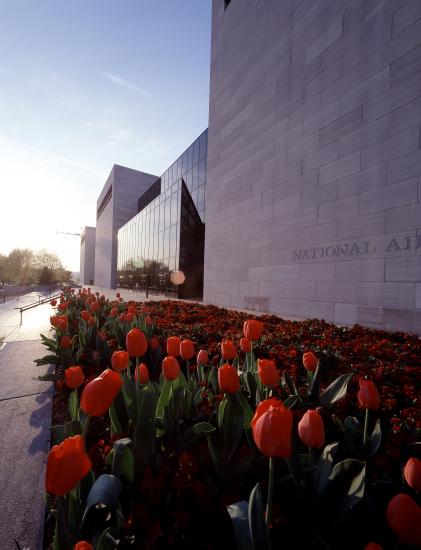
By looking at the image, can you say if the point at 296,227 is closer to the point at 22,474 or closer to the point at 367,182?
the point at 367,182

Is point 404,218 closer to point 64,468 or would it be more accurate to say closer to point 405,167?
point 405,167

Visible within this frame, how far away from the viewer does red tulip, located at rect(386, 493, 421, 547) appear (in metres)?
0.80

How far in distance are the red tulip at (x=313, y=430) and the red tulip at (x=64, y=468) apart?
2.56 ft

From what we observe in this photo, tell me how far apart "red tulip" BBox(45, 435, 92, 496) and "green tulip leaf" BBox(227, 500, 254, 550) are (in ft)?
1.78

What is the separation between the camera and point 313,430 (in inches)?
44.8

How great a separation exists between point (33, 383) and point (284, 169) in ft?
26.5

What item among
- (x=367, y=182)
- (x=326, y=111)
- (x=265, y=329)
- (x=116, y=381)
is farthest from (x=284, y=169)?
(x=116, y=381)

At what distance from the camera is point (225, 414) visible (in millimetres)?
1532

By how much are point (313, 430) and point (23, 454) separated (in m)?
1.99

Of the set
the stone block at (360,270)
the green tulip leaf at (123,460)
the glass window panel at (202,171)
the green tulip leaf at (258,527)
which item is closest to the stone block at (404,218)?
the stone block at (360,270)

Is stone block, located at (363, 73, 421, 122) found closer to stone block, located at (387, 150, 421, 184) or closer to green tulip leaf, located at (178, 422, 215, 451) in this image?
stone block, located at (387, 150, 421, 184)

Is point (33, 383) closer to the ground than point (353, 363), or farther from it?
closer to the ground

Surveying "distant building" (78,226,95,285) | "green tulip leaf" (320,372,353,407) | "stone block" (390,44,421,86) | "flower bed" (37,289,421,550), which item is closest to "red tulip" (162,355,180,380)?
"flower bed" (37,289,421,550)

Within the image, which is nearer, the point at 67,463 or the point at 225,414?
the point at 67,463
